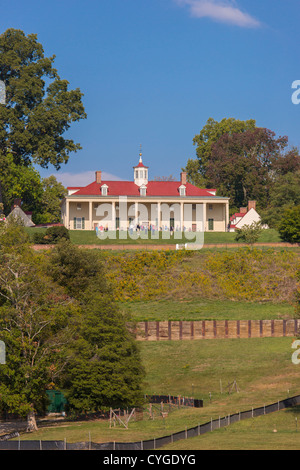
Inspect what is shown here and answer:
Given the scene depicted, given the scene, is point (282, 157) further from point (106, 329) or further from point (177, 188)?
point (106, 329)

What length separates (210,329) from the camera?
55250mm

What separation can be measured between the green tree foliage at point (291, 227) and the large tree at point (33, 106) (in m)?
28.0

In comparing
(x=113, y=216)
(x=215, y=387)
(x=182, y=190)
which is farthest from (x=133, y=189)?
(x=215, y=387)

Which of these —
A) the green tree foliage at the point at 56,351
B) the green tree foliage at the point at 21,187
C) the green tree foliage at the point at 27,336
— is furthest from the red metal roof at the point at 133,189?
the green tree foliage at the point at 27,336

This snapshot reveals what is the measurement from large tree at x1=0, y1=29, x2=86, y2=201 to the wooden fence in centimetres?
3930

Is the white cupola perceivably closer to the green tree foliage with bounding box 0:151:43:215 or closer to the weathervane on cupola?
the weathervane on cupola

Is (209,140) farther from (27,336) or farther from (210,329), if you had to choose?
(27,336)

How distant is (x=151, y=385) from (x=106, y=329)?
21.3ft

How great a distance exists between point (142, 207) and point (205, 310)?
114ft

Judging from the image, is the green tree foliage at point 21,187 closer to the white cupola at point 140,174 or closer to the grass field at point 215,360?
the white cupola at point 140,174

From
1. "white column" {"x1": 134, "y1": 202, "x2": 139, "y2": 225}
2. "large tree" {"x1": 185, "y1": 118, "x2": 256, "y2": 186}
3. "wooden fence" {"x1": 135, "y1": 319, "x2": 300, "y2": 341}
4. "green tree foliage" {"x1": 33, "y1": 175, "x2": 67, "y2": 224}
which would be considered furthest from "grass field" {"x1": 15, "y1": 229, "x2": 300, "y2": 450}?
"large tree" {"x1": 185, "y1": 118, "x2": 256, "y2": 186}

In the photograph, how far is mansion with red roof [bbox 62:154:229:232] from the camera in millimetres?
92312

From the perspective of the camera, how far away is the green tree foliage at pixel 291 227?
77562mm

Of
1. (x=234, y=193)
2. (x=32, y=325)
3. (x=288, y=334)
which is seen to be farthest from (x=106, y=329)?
(x=234, y=193)
